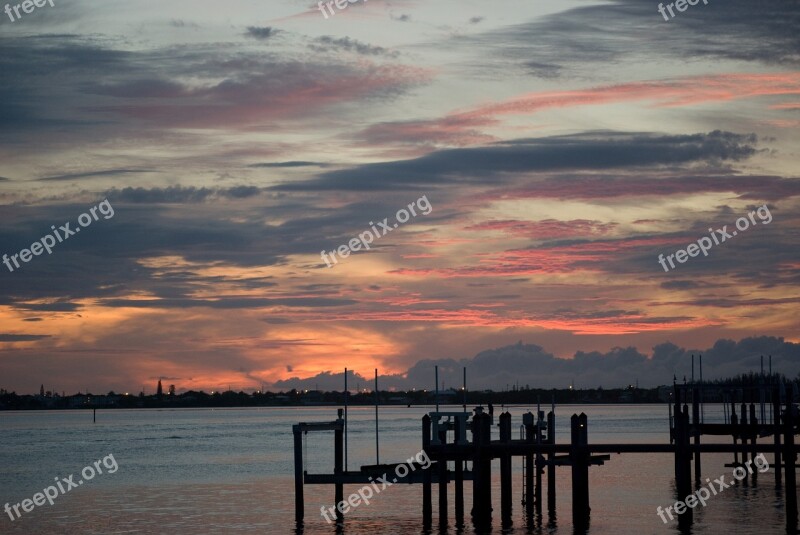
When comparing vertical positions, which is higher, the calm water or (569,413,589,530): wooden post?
(569,413,589,530): wooden post

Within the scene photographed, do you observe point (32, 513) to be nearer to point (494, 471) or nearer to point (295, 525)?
point (295, 525)

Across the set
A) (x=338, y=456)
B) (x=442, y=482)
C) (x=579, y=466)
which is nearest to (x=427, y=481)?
(x=442, y=482)

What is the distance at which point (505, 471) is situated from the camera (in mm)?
40375

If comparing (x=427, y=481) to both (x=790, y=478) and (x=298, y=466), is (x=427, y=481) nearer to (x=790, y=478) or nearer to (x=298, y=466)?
(x=298, y=466)

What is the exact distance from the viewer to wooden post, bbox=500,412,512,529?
39312 millimetres

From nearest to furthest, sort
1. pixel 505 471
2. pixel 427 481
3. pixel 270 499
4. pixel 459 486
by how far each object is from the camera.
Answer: pixel 459 486 < pixel 427 481 < pixel 505 471 < pixel 270 499

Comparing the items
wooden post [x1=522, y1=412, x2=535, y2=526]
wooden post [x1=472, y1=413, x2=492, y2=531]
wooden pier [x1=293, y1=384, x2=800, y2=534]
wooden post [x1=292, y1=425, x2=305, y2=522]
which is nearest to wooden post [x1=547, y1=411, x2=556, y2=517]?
wooden pier [x1=293, y1=384, x2=800, y2=534]

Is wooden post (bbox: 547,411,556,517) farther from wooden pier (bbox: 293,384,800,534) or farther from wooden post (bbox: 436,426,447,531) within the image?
wooden post (bbox: 436,426,447,531)

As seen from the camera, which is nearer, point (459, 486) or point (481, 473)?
point (481, 473)

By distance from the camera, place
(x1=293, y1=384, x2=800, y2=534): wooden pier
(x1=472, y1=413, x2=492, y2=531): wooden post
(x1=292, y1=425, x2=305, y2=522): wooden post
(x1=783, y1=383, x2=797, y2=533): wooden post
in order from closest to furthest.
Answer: (x1=293, y1=384, x2=800, y2=534): wooden pier, (x1=783, y1=383, x2=797, y2=533): wooden post, (x1=472, y1=413, x2=492, y2=531): wooden post, (x1=292, y1=425, x2=305, y2=522): wooden post

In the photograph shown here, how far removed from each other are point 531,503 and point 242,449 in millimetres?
60476

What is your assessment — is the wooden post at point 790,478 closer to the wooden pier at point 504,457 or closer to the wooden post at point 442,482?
the wooden pier at point 504,457

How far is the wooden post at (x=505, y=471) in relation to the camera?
39.3 m

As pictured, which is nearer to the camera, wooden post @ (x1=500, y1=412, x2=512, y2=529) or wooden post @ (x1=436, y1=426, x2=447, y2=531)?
wooden post @ (x1=436, y1=426, x2=447, y2=531)
